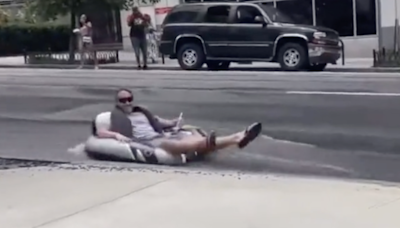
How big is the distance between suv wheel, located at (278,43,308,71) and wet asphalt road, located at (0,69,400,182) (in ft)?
2.50

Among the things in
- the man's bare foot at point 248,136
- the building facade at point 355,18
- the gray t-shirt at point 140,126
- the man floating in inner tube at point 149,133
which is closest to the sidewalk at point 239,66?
the building facade at point 355,18

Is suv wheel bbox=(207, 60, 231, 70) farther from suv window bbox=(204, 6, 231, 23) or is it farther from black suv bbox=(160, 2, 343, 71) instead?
suv window bbox=(204, 6, 231, 23)

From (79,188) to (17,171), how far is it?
1499 mm

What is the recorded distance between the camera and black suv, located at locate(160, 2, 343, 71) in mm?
23188

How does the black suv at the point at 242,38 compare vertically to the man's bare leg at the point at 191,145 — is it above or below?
above

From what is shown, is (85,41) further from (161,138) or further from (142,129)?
(161,138)

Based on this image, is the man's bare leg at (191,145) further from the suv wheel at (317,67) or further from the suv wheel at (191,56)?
the suv wheel at (191,56)

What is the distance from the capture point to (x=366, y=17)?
28.4m

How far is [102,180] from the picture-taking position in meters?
9.28

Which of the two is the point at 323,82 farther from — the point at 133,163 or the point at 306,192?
the point at 306,192

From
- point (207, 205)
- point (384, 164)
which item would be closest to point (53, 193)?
point (207, 205)

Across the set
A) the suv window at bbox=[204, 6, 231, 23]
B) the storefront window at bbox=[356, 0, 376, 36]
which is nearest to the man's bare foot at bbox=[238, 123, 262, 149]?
the suv window at bbox=[204, 6, 231, 23]

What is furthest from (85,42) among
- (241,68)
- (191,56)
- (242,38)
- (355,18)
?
(355,18)

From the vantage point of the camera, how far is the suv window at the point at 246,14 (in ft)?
78.2
